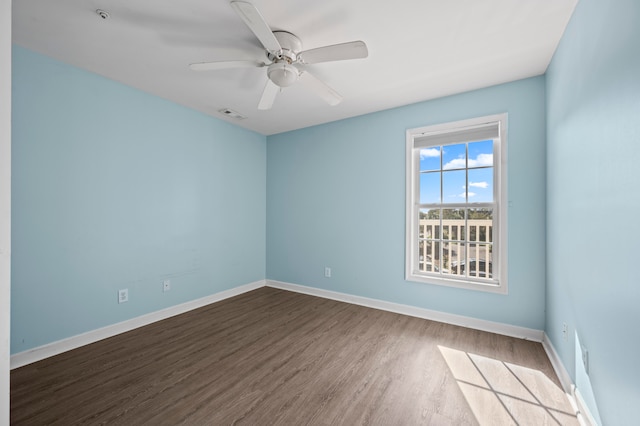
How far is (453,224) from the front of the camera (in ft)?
10.0

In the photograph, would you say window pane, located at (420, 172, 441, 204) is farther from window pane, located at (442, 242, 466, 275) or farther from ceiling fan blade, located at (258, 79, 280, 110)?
ceiling fan blade, located at (258, 79, 280, 110)

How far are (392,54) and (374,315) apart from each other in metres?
2.77

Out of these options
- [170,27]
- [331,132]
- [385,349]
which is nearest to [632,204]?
[385,349]

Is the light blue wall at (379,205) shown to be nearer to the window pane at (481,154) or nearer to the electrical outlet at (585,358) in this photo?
the window pane at (481,154)

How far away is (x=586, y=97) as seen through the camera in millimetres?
1545

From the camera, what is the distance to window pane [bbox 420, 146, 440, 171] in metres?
3.15

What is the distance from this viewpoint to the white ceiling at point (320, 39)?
171 cm

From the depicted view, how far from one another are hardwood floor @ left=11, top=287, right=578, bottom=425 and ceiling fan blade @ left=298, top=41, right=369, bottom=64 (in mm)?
2303

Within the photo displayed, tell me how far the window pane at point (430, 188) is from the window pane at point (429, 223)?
0.13 meters

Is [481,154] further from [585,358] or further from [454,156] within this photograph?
[585,358]

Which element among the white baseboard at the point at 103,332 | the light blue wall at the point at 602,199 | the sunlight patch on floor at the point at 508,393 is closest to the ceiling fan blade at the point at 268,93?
the light blue wall at the point at 602,199

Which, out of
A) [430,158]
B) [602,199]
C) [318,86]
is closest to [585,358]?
[602,199]

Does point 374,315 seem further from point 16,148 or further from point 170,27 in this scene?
point 16,148

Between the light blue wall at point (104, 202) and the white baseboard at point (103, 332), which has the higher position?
the light blue wall at point (104, 202)
